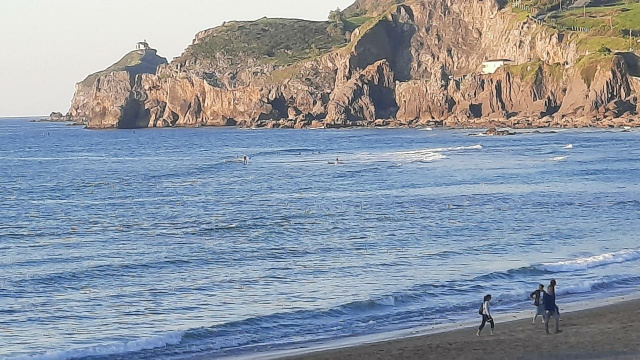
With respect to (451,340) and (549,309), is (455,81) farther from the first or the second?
(451,340)

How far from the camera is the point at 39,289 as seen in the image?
30391 mm

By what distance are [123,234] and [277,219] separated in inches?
342

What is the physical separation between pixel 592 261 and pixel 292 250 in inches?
469

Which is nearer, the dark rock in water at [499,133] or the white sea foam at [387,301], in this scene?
the white sea foam at [387,301]

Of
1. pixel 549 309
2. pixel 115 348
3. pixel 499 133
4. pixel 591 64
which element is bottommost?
pixel 499 133

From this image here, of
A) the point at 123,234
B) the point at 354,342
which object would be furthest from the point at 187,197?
the point at 354,342

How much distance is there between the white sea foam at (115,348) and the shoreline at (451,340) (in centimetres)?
227

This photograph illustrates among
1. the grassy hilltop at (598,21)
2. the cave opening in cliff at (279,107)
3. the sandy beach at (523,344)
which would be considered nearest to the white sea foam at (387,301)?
the sandy beach at (523,344)

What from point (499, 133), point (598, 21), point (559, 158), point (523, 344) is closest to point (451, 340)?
point (523, 344)

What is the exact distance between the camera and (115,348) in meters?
22.9

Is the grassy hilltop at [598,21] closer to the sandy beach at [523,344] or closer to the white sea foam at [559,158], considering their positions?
the white sea foam at [559,158]

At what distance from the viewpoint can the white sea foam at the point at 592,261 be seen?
1286 inches

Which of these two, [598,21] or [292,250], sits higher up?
[598,21]

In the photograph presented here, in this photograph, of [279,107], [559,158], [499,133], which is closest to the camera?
[559,158]
